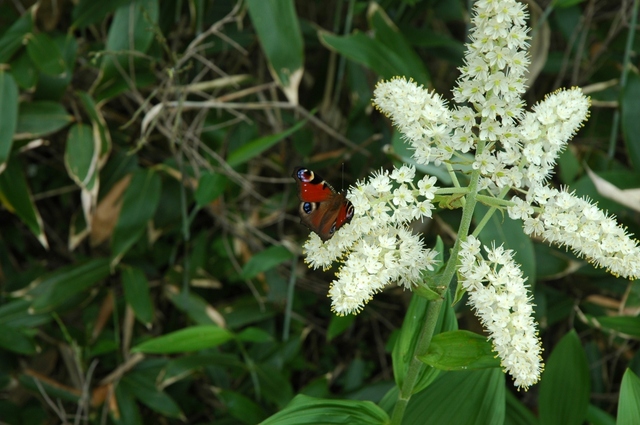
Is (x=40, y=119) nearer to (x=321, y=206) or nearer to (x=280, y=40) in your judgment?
(x=280, y=40)

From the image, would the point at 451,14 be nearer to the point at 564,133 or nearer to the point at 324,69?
the point at 324,69

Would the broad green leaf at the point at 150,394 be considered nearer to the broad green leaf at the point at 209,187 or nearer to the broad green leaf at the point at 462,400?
the broad green leaf at the point at 209,187

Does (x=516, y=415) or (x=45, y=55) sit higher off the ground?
(x=45, y=55)

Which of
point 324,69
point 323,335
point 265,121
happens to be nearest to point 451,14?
point 324,69

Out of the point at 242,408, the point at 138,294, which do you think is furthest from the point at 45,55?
the point at 242,408

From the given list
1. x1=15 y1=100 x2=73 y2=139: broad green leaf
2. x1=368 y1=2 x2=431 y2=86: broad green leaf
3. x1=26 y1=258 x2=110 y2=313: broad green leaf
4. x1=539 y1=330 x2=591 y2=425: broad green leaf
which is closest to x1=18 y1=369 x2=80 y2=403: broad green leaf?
x1=26 y1=258 x2=110 y2=313: broad green leaf

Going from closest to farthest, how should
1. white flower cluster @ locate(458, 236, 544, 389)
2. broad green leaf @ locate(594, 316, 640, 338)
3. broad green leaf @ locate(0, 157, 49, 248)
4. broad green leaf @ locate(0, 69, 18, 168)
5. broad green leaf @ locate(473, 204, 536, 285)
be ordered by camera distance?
1. white flower cluster @ locate(458, 236, 544, 389)
2. broad green leaf @ locate(594, 316, 640, 338)
3. broad green leaf @ locate(473, 204, 536, 285)
4. broad green leaf @ locate(0, 69, 18, 168)
5. broad green leaf @ locate(0, 157, 49, 248)

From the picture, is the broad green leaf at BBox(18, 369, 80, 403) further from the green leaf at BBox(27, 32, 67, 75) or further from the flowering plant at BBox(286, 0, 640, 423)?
the flowering plant at BBox(286, 0, 640, 423)
